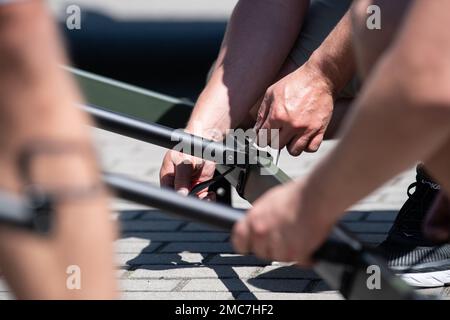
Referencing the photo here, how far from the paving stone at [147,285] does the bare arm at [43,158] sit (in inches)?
57.6

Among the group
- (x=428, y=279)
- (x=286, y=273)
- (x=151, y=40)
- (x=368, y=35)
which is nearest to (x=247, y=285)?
(x=286, y=273)

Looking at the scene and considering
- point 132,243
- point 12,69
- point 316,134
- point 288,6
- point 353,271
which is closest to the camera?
point 12,69

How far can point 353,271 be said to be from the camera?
1.96 metres

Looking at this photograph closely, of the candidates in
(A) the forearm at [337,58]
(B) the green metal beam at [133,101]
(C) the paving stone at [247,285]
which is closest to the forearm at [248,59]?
(B) the green metal beam at [133,101]

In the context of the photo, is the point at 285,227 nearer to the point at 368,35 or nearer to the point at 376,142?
the point at 376,142

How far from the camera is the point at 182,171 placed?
307 cm

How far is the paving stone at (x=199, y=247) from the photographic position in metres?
3.43

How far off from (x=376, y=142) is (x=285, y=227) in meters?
0.24

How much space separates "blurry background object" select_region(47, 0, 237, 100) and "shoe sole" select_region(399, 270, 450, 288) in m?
4.76

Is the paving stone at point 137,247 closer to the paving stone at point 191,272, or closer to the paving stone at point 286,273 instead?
the paving stone at point 191,272
